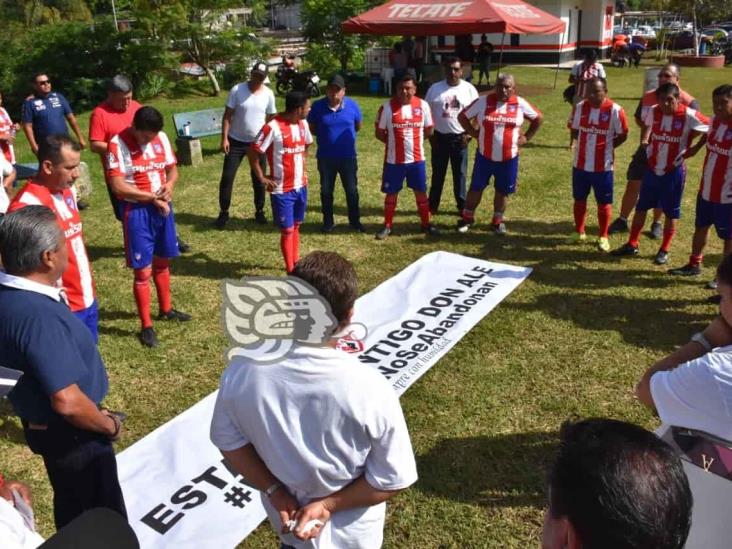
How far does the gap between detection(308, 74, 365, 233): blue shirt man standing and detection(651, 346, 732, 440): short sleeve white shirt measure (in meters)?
5.47

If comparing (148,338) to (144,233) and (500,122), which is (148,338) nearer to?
(144,233)

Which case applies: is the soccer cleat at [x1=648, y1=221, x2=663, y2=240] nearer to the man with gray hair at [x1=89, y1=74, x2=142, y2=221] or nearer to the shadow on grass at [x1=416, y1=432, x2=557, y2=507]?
the shadow on grass at [x1=416, y1=432, x2=557, y2=507]

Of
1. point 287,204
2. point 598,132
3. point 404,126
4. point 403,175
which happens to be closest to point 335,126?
point 404,126

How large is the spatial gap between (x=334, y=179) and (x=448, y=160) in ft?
5.44

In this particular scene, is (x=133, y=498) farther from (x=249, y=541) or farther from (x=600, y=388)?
(x=600, y=388)

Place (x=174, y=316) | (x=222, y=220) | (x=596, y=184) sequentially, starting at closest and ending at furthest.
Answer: (x=174, y=316), (x=596, y=184), (x=222, y=220)

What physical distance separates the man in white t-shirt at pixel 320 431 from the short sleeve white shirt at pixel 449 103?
6200 millimetres

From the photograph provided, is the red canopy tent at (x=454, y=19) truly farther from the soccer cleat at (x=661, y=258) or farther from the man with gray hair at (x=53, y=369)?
the man with gray hair at (x=53, y=369)

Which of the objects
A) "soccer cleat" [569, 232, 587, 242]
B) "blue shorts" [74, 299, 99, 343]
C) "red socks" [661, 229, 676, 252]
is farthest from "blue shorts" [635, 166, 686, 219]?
"blue shorts" [74, 299, 99, 343]

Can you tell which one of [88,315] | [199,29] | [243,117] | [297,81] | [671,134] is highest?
[199,29]

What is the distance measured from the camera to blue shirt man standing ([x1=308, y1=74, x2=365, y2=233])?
22.6ft

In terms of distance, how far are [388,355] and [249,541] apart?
198 cm

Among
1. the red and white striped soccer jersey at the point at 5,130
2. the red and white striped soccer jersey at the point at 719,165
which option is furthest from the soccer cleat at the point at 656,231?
the red and white striped soccer jersey at the point at 5,130

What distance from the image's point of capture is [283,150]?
5.66 m
